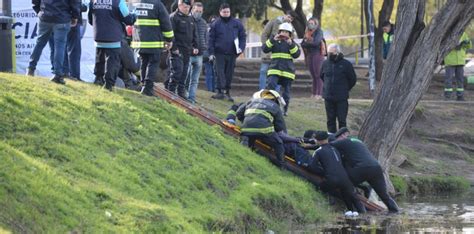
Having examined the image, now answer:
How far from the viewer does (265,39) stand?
23734 millimetres

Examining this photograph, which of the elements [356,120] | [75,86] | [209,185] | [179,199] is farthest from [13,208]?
[356,120]

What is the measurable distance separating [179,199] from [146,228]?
222 centimetres

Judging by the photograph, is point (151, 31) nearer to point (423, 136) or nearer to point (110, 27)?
point (110, 27)

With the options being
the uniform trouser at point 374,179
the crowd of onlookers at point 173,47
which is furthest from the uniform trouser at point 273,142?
the crowd of onlookers at point 173,47

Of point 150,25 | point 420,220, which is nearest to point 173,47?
point 150,25

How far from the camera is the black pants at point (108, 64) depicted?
57.0 ft

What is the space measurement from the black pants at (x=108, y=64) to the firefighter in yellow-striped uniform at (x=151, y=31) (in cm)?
66

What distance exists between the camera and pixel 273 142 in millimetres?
17984

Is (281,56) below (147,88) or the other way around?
the other way around

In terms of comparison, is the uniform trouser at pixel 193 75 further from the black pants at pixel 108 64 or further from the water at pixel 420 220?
the water at pixel 420 220

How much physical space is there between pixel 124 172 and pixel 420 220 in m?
5.22

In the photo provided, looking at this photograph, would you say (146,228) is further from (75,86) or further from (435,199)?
(435,199)

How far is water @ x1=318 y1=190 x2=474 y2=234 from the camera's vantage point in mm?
15523

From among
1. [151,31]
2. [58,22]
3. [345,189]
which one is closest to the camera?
[58,22]
